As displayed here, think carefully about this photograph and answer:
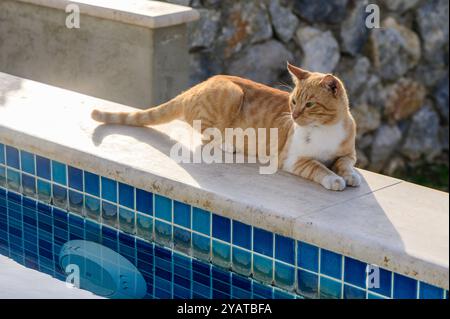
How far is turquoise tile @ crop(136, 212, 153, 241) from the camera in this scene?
3949 millimetres

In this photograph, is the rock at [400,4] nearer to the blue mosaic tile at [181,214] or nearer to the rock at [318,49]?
the rock at [318,49]

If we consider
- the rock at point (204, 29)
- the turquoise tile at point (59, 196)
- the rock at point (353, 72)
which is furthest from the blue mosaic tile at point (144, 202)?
the rock at point (353, 72)

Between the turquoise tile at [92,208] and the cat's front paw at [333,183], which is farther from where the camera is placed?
the turquoise tile at [92,208]

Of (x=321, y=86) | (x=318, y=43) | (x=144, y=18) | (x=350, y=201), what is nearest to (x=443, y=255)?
(x=350, y=201)

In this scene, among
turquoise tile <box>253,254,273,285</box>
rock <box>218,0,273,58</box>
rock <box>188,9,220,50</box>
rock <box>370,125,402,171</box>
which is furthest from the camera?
rock <box>370,125,402,171</box>

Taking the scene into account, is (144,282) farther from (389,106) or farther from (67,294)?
(389,106)

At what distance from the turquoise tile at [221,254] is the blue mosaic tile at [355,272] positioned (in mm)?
531

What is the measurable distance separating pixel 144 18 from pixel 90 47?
1.67 ft

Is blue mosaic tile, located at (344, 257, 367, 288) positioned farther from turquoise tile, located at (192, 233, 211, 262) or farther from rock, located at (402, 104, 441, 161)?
rock, located at (402, 104, 441, 161)

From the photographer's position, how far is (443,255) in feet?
10.3

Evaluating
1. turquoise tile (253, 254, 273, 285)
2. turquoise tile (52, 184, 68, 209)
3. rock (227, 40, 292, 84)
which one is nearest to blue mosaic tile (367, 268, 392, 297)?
turquoise tile (253, 254, 273, 285)

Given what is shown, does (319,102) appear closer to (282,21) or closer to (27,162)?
(27,162)

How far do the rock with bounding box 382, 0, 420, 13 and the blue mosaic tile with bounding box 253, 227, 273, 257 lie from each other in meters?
3.58

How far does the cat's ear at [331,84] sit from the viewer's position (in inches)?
151
